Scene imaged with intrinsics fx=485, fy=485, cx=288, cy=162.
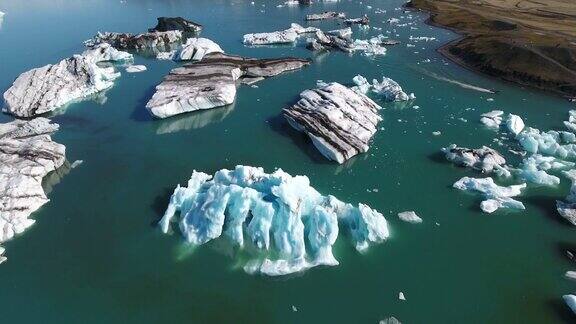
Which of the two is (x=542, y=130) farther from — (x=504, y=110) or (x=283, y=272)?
(x=283, y=272)

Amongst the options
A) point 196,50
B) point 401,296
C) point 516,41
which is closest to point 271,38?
point 196,50

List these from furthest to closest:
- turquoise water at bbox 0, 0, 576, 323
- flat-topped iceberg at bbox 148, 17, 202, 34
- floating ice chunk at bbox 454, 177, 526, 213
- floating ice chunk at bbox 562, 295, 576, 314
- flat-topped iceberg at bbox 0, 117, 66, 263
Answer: flat-topped iceberg at bbox 148, 17, 202, 34
floating ice chunk at bbox 454, 177, 526, 213
flat-topped iceberg at bbox 0, 117, 66, 263
turquoise water at bbox 0, 0, 576, 323
floating ice chunk at bbox 562, 295, 576, 314

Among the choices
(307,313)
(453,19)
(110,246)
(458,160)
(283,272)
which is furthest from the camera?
(453,19)

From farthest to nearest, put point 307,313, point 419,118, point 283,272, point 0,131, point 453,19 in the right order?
point 453,19, point 419,118, point 0,131, point 283,272, point 307,313

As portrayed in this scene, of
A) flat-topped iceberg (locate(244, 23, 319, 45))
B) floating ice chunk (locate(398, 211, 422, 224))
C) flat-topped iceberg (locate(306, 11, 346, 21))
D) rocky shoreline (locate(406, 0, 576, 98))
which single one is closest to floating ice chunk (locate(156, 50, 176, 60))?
flat-topped iceberg (locate(244, 23, 319, 45))

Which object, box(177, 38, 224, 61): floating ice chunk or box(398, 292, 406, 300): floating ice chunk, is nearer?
box(398, 292, 406, 300): floating ice chunk

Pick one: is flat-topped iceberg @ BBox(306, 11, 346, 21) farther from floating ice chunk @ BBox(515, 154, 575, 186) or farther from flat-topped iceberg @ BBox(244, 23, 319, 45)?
floating ice chunk @ BBox(515, 154, 575, 186)

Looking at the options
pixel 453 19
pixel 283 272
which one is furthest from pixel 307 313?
pixel 453 19
